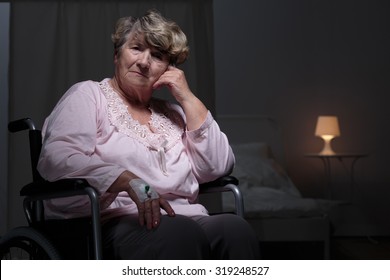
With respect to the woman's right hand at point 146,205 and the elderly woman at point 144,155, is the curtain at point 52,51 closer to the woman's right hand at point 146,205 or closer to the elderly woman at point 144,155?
the elderly woman at point 144,155

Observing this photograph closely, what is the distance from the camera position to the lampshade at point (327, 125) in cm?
207

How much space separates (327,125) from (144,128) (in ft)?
2.83

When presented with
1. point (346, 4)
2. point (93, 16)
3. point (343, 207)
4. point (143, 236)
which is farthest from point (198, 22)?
point (143, 236)

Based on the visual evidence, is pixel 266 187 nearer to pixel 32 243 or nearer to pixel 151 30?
pixel 151 30

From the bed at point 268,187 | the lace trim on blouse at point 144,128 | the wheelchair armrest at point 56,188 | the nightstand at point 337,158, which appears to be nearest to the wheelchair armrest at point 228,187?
the lace trim on blouse at point 144,128

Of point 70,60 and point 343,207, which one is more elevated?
point 70,60

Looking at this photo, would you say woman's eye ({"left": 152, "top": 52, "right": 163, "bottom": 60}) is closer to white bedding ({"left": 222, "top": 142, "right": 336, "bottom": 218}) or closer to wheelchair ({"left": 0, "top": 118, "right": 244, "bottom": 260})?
wheelchair ({"left": 0, "top": 118, "right": 244, "bottom": 260})

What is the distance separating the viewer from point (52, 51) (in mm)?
2014

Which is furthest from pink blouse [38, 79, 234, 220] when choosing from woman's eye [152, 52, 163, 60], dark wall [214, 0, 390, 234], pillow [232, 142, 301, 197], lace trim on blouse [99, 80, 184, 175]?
dark wall [214, 0, 390, 234]

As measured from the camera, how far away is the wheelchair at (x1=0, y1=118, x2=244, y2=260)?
1.17 m

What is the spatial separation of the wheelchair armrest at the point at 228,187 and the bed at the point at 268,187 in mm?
519

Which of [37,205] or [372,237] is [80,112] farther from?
[372,237]

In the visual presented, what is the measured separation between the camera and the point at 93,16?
2027mm
